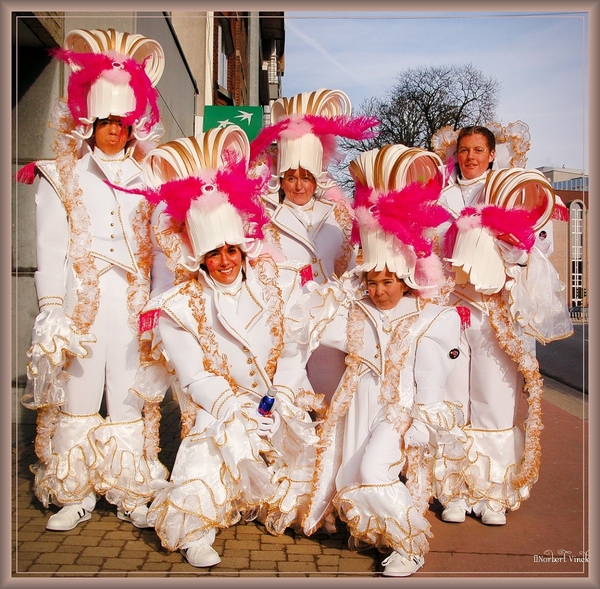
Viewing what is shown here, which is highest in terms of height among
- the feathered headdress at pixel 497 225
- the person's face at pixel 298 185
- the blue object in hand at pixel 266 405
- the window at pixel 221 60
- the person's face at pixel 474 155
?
the window at pixel 221 60

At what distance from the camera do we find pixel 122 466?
12.4ft

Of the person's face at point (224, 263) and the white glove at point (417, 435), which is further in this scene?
the person's face at point (224, 263)

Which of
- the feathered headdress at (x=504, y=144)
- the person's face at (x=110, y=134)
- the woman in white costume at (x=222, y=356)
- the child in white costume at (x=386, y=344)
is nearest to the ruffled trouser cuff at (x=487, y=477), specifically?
the child in white costume at (x=386, y=344)

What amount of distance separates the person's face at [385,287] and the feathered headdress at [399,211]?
0.18 feet

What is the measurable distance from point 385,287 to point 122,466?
1.73 meters

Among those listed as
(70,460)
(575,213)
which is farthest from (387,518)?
(575,213)

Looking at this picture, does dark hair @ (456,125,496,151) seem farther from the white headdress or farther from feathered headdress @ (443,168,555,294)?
A: the white headdress

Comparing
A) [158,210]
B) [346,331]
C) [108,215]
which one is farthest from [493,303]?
[108,215]

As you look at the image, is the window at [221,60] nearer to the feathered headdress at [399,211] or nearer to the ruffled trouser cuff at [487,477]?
the feathered headdress at [399,211]

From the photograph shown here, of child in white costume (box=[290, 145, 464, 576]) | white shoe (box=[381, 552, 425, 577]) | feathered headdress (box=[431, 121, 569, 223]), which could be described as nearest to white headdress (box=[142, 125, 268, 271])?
child in white costume (box=[290, 145, 464, 576])

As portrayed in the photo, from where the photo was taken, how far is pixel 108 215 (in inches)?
155

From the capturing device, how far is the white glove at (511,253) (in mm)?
3889

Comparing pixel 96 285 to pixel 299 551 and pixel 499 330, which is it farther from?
pixel 499 330

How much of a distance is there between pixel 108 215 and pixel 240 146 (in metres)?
0.85
